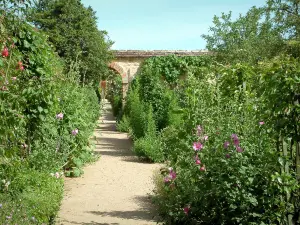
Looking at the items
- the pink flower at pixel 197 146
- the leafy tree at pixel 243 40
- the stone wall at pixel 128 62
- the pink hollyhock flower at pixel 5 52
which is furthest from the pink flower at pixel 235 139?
the stone wall at pixel 128 62

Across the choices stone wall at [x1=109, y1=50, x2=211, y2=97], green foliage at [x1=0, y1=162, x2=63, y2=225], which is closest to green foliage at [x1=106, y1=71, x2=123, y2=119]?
stone wall at [x1=109, y1=50, x2=211, y2=97]

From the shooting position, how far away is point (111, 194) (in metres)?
7.84

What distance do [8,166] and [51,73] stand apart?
381 centimetres

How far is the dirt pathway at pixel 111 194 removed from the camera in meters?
6.34

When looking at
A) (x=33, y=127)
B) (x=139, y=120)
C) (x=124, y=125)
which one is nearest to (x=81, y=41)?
(x=124, y=125)

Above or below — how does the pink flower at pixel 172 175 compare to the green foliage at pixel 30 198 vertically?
above

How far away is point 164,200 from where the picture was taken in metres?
5.72

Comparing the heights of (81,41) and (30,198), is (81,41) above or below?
above

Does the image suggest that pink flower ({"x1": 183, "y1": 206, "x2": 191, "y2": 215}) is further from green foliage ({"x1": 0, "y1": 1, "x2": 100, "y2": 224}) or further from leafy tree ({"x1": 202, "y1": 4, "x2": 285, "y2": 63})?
leafy tree ({"x1": 202, "y1": 4, "x2": 285, "y2": 63})

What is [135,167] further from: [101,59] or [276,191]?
[101,59]

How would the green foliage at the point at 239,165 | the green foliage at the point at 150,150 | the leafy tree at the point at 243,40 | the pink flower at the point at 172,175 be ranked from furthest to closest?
the leafy tree at the point at 243,40 → the green foliage at the point at 150,150 → the pink flower at the point at 172,175 → the green foliage at the point at 239,165

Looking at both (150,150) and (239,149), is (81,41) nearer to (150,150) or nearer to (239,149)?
(150,150)

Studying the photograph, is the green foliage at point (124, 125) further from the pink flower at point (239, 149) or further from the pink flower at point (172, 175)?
the pink flower at point (239, 149)

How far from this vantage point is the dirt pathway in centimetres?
634
